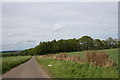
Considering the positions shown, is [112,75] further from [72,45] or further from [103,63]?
[72,45]

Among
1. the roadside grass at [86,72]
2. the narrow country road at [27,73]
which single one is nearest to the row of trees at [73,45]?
the narrow country road at [27,73]

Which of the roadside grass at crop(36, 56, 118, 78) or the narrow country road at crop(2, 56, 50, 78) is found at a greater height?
the roadside grass at crop(36, 56, 118, 78)

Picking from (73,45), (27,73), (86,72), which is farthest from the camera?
(73,45)

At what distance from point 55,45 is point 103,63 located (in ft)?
295

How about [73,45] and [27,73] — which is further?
[73,45]

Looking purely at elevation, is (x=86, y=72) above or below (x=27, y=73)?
above

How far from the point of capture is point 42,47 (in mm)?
105500

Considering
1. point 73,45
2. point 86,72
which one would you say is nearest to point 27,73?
point 86,72

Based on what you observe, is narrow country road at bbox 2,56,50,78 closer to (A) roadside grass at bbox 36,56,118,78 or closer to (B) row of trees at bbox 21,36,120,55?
(A) roadside grass at bbox 36,56,118,78

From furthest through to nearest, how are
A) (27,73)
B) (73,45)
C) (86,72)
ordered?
(73,45) → (27,73) → (86,72)

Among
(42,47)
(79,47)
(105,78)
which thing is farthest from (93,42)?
(105,78)

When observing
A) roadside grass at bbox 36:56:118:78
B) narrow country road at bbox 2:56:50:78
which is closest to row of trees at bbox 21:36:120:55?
narrow country road at bbox 2:56:50:78

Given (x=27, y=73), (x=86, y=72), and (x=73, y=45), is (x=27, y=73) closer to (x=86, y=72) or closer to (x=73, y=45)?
(x=86, y=72)

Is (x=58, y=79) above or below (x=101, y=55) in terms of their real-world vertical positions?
below
